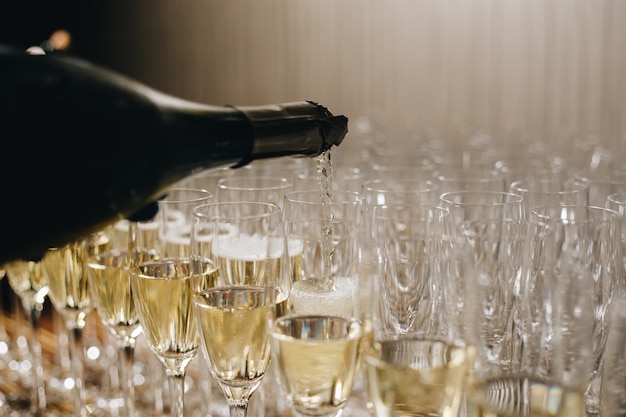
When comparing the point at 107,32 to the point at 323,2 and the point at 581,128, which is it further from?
the point at 581,128

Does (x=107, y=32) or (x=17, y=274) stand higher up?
(x=107, y=32)

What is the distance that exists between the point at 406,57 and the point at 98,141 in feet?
12.4

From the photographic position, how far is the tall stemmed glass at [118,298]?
1.18m

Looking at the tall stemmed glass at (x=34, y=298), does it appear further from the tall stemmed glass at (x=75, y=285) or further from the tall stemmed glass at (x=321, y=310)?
the tall stemmed glass at (x=321, y=310)

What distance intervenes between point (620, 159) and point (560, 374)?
4.42ft

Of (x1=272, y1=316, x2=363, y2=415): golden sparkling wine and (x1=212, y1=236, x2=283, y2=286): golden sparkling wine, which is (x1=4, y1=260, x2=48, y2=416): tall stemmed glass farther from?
(x1=272, y1=316, x2=363, y2=415): golden sparkling wine

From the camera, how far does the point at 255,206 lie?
1.03m

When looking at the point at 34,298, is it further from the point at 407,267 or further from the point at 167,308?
the point at 407,267

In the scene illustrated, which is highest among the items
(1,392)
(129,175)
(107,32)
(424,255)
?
(107,32)

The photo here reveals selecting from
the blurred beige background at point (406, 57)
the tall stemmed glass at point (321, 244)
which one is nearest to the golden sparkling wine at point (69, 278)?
the tall stemmed glass at point (321, 244)

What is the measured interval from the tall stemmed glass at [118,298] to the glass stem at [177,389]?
13 cm

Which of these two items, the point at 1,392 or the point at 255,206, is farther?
the point at 1,392

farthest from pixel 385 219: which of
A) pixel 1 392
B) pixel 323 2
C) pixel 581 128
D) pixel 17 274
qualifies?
pixel 323 2

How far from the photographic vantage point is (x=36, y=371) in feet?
4.96
